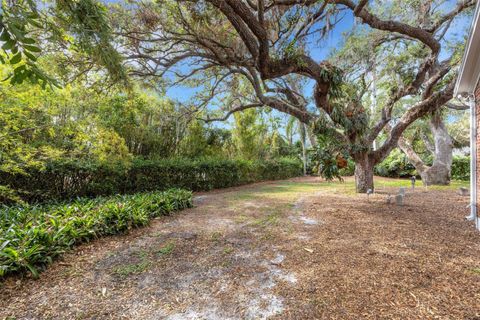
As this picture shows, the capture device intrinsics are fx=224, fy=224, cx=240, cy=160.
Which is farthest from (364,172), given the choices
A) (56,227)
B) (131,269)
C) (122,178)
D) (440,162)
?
(56,227)

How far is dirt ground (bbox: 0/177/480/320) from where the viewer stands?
6.45 ft

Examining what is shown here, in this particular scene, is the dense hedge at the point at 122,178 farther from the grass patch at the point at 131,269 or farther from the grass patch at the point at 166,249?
the grass patch at the point at 166,249

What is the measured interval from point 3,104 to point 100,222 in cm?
246

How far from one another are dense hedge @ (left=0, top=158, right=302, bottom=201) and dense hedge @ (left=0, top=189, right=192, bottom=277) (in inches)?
24.7

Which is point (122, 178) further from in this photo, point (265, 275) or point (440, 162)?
point (440, 162)

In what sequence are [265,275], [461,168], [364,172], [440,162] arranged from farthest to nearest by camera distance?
1. [461,168]
2. [440,162]
3. [364,172]
4. [265,275]

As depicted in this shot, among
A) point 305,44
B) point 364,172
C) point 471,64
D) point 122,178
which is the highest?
point 305,44

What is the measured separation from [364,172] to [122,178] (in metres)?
8.33

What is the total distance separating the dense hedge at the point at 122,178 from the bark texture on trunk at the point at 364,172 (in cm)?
527

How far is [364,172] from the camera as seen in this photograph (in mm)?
8289

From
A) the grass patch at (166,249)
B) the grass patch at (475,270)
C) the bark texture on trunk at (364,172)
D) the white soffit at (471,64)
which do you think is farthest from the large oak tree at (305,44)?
the grass patch at (475,270)

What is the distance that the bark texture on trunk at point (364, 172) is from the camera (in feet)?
26.9

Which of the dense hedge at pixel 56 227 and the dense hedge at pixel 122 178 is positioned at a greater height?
the dense hedge at pixel 122 178

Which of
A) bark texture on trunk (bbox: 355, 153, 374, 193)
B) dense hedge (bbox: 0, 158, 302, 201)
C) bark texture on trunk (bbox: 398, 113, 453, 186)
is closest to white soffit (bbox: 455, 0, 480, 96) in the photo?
bark texture on trunk (bbox: 355, 153, 374, 193)
